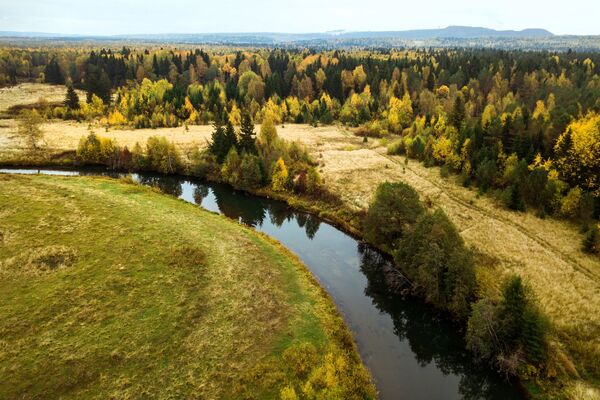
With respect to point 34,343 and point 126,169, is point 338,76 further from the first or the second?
point 34,343

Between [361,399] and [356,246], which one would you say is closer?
[361,399]

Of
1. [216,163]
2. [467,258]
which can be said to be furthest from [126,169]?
[467,258]

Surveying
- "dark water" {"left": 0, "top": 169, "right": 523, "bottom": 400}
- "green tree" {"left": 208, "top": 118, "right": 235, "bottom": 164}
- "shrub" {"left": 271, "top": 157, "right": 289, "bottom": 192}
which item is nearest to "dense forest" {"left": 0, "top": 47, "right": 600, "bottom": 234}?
"green tree" {"left": 208, "top": 118, "right": 235, "bottom": 164}

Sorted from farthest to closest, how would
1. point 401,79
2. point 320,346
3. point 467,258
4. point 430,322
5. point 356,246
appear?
1. point 401,79
2. point 356,246
3. point 430,322
4. point 467,258
5. point 320,346

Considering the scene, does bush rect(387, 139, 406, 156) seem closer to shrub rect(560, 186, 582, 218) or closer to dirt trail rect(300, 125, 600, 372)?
dirt trail rect(300, 125, 600, 372)

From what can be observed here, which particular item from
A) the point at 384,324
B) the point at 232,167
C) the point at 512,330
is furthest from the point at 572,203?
the point at 232,167

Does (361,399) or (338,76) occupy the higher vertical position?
(338,76)

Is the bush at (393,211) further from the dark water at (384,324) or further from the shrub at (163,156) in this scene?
the shrub at (163,156)
